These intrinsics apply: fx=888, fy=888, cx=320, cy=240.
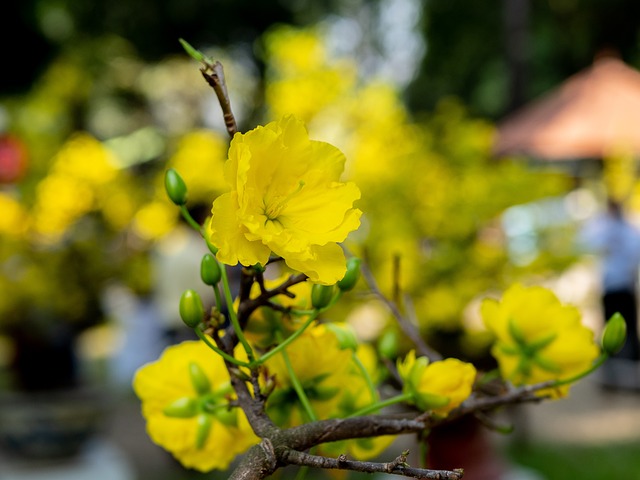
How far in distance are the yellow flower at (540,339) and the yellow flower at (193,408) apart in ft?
0.59

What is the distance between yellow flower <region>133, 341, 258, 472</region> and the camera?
49 cm

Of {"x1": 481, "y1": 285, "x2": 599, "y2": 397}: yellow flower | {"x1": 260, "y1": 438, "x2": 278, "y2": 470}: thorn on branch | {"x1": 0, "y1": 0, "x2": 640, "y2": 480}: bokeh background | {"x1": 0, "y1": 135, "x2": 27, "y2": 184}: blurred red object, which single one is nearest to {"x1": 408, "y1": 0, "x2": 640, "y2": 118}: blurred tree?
{"x1": 0, "y1": 0, "x2": 640, "y2": 480}: bokeh background

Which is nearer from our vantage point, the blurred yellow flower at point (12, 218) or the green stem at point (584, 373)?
the green stem at point (584, 373)

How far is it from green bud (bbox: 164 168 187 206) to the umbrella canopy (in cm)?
393

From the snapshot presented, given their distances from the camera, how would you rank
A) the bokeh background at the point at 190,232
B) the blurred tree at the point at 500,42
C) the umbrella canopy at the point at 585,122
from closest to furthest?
the bokeh background at the point at 190,232 → the umbrella canopy at the point at 585,122 → the blurred tree at the point at 500,42

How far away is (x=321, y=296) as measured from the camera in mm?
439

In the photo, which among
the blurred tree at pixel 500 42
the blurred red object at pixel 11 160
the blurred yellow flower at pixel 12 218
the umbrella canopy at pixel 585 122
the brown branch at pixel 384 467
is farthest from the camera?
the blurred tree at pixel 500 42

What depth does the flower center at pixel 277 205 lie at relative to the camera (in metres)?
0.41

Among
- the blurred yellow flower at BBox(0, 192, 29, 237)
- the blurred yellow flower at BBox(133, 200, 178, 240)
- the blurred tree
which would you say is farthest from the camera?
the blurred tree

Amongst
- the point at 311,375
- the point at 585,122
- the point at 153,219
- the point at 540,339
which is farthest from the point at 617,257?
the point at 311,375

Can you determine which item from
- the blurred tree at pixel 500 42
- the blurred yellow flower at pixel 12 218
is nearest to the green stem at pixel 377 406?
the blurred yellow flower at pixel 12 218

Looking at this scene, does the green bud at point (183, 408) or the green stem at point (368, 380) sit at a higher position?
the green bud at point (183, 408)

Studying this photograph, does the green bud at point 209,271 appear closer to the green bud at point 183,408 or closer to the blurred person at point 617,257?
the green bud at point 183,408

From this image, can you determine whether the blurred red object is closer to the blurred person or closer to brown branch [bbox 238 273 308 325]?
the blurred person
